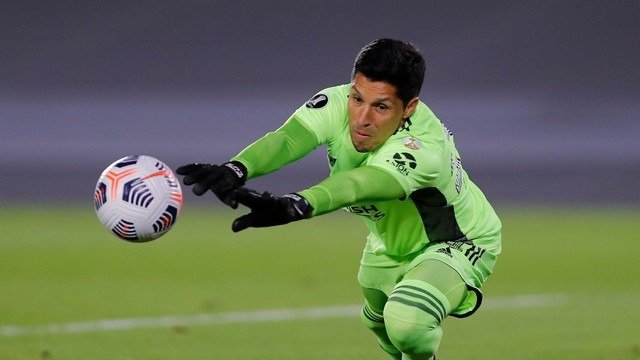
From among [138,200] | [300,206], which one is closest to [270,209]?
[300,206]

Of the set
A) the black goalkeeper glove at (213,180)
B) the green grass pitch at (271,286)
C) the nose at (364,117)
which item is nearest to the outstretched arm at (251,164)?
the black goalkeeper glove at (213,180)

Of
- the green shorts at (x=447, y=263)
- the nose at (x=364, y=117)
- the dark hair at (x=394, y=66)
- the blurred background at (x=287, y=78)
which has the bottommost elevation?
the blurred background at (x=287, y=78)

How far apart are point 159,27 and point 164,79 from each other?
116 cm

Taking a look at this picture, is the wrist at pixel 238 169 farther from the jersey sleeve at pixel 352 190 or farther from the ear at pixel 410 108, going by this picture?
the ear at pixel 410 108

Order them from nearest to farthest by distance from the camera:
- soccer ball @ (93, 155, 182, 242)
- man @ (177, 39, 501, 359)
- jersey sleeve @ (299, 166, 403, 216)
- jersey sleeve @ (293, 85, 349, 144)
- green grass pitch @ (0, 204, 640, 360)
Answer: jersey sleeve @ (299, 166, 403, 216) → man @ (177, 39, 501, 359) → soccer ball @ (93, 155, 182, 242) → jersey sleeve @ (293, 85, 349, 144) → green grass pitch @ (0, 204, 640, 360)

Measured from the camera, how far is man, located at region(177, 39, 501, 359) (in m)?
6.01

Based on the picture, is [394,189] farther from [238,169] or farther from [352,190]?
[238,169]

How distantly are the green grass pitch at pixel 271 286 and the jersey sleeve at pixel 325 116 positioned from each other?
6.57 ft

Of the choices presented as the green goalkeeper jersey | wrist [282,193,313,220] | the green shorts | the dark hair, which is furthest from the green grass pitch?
wrist [282,193,313,220]

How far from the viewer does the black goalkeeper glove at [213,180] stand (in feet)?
19.4

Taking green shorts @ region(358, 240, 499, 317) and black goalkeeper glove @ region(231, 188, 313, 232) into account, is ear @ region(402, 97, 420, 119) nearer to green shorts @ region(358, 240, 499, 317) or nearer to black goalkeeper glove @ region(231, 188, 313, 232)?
green shorts @ region(358, 240, 499, 317)

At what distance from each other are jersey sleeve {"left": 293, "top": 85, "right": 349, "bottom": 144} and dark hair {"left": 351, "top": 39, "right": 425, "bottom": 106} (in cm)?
33

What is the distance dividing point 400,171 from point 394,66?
1.98ft

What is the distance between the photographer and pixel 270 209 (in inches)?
225
